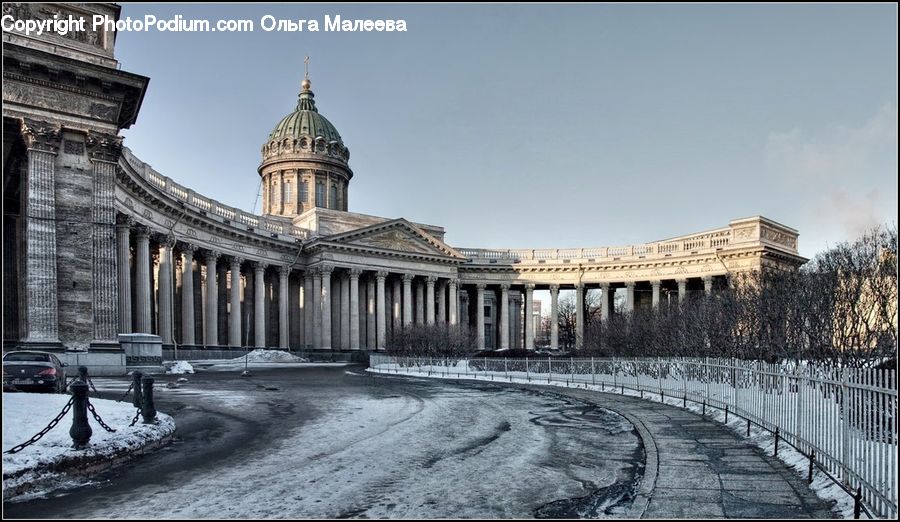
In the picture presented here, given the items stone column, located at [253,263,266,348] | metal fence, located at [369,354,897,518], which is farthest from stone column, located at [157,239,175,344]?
metal fence, located at [369,354,897,518]

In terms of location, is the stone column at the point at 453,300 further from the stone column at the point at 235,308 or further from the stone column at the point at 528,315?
the stone column at the point at 235,308

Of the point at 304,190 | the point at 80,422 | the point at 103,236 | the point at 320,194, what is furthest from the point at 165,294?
the point at 80,422

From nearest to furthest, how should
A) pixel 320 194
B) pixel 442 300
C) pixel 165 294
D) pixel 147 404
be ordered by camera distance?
pixel 147 404
pixel 165 294
pixel 442 300
pixel 320 194

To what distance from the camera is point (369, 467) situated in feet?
37.5

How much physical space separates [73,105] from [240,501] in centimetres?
2826

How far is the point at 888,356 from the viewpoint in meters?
23.9

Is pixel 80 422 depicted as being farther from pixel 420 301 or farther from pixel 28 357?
pixel 420 301

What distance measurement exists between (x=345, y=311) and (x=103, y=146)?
4379cm

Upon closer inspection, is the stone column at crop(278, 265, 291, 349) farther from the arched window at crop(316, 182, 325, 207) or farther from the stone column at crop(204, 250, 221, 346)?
the arched window at crop(316, 182, 325, 207)

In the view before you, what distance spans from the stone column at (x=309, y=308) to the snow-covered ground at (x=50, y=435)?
57019 mm

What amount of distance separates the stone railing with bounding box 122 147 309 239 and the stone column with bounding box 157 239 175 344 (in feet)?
14.2

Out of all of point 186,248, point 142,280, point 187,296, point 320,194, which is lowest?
A: point 187,296

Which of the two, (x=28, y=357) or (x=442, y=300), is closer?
(x=28, y=357)

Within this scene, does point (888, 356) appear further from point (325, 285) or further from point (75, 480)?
point (325, 285)
